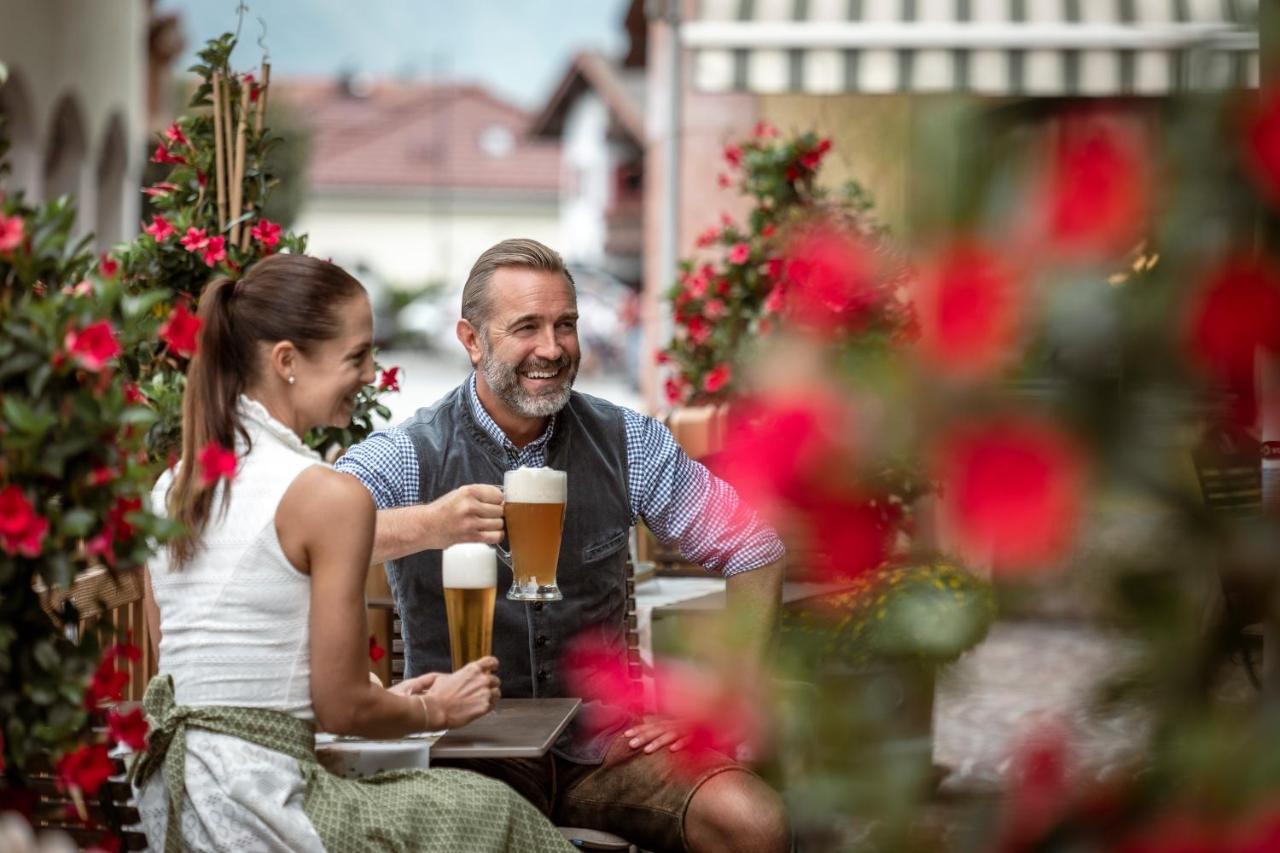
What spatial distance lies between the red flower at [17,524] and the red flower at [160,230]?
8.71 ft

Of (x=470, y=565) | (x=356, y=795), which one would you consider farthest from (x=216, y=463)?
(x=470, y=565)

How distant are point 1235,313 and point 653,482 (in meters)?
2.79

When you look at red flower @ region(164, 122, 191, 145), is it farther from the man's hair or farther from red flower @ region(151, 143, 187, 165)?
the man's hair

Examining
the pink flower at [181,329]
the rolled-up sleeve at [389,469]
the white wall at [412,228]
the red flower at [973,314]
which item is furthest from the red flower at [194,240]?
the white wall at [412,228]

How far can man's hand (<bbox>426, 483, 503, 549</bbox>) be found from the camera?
296cm

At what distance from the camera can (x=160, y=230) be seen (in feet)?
14.6

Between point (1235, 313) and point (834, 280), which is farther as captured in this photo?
point (834, 280)

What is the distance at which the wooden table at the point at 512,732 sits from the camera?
2395 millimetres

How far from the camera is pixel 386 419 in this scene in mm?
4582

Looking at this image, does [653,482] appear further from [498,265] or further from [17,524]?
[17,524]

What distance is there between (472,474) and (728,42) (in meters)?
4.17

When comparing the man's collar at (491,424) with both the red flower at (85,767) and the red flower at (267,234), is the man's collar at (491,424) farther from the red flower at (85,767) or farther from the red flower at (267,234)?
the red flower at (85,767)

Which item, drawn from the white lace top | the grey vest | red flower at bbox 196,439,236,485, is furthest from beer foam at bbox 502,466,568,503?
red flower at bbox 196,439,236,485

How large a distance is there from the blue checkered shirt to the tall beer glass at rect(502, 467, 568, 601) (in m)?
0.39
